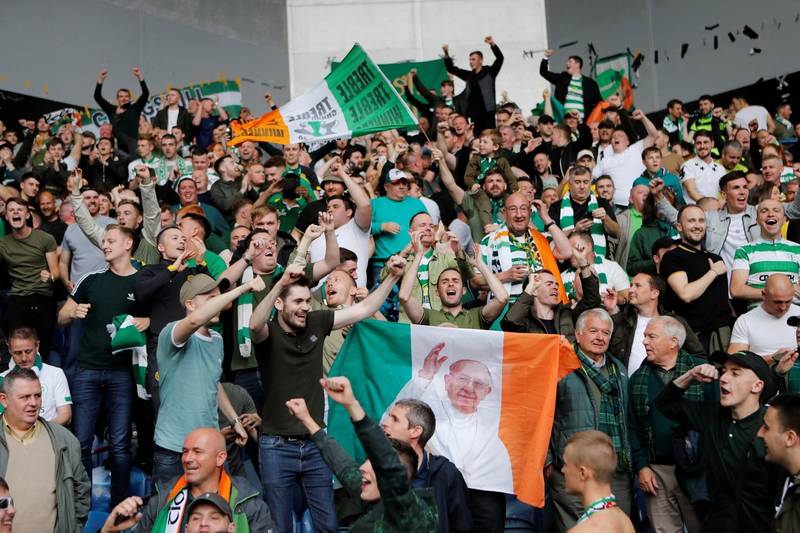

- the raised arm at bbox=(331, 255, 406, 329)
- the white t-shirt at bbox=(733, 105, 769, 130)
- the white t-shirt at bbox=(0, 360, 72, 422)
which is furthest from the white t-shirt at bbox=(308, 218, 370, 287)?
the white t-shirt at bbox=(733, 105, 769, 130)

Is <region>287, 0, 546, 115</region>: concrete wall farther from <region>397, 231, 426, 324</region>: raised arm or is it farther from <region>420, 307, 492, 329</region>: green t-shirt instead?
<region>397, 231, 426, 324</region>: raised arm

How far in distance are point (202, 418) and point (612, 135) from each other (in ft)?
25.9

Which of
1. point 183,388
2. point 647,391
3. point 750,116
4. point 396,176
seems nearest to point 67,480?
point 183,388

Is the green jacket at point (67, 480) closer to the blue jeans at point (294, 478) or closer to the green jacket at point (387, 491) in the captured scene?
the blue jeans at point (294, 478)

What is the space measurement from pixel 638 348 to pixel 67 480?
13.2ft

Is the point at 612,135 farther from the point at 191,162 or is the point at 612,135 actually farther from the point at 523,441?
the point at 523,441

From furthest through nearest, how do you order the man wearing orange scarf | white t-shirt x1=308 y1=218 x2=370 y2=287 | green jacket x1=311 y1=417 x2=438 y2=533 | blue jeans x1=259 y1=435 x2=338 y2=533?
white t-shirt x1=308 y1=218 x2=370 y2=287 < blue jeans x1=259 y1=435 x2=338 y2=533 < the man wearing orange scarf < green jacket x1=311 y1=417 x2=438 y2=533

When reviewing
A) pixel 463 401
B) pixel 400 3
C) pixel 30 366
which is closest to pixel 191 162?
pixel 30 366

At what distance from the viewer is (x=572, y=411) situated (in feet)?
24.2

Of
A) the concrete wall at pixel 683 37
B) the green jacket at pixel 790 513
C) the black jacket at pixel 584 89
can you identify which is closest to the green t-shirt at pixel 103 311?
the green jacket at pixel 790 513

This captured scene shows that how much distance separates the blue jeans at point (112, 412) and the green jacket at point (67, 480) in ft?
2.74

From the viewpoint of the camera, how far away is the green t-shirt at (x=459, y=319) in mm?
8320

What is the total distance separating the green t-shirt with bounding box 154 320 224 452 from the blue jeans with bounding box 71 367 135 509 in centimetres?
126

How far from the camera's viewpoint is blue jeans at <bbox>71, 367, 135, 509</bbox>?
801cm
